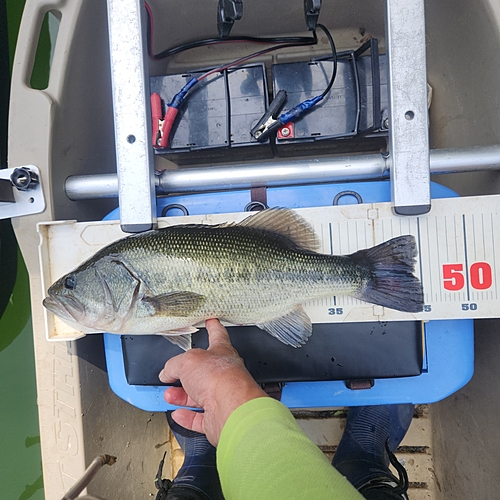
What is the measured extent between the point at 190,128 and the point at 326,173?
64 centimetres

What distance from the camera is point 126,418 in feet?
5.50

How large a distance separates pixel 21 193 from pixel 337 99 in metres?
1.22

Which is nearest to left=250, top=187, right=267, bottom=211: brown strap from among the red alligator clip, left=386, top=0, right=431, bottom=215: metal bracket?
left=386, top=0, right=431, bottom=215: metal bracket

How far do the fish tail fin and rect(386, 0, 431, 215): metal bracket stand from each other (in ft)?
0.41

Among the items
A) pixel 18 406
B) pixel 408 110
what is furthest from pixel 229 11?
pixel 18 406

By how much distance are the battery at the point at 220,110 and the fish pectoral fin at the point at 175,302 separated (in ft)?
2.44

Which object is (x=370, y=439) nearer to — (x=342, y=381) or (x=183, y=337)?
(x=342, y=381)

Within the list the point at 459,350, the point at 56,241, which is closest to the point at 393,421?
the point at 459,350

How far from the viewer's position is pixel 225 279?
1.15 metres

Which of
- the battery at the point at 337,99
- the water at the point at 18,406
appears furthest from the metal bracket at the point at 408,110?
the water at the point at 18,406

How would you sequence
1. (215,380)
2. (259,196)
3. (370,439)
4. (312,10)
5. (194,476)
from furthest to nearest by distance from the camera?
(370,439) → (194,476) → (259,196) → (312,10) → (215,380)

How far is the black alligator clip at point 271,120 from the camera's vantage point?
1.55m

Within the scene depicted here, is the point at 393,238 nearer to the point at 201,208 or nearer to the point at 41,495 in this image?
the point at 201,208

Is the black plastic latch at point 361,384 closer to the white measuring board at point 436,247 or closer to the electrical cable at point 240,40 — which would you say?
the white measuring board at point 436,247
